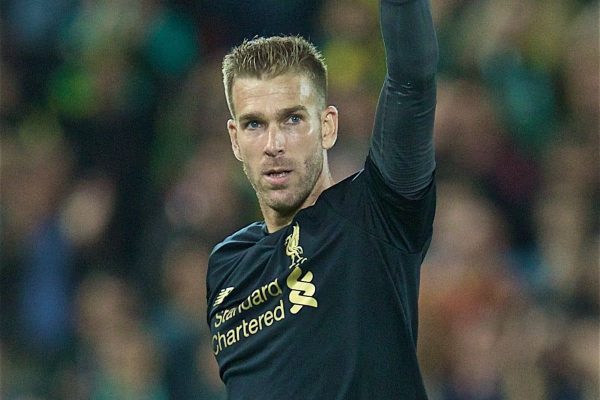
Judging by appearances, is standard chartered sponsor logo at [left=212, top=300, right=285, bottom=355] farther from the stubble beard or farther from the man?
the stubble beard

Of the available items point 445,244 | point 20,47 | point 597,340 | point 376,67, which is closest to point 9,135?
point 20,47

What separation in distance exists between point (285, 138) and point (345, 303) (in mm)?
446

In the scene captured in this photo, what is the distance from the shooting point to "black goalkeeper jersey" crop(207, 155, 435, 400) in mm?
2471

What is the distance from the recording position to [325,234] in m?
2.58

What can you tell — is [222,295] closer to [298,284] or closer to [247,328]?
[247,328]

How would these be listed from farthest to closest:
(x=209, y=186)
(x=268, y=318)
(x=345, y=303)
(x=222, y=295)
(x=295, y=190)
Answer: (x=209, y=186), (x=222, y=295), (x=295, y=190), (x=268, y=318), (x=345, y=303)

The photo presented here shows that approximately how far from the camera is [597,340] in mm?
4652

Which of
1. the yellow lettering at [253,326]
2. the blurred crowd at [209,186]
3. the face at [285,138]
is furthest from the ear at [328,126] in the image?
the blurred crowd at [209,186]

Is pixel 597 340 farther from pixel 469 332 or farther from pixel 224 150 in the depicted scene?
pixel 224 150

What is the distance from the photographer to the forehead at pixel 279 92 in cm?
270

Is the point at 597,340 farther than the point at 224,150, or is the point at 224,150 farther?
the point at 224,150

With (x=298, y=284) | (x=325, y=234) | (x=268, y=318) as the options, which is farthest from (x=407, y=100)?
(x=268, y=318)

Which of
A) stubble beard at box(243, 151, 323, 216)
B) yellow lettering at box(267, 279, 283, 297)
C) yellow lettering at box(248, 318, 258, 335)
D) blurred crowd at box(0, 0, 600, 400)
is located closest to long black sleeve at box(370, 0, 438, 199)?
stubble beard at box(243, 151, 323, 216)

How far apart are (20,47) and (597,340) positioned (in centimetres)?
397
